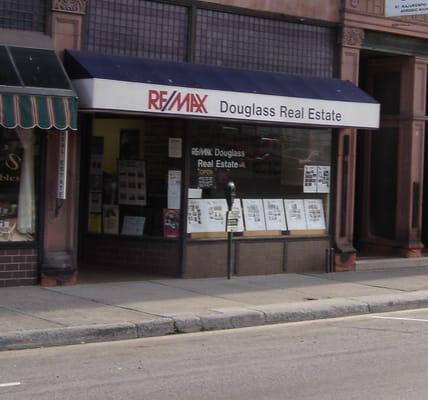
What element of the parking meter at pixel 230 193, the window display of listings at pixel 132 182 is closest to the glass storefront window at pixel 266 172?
the parking meter at pixel 230 193

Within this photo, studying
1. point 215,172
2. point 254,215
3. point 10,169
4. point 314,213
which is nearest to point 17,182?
point 10,169

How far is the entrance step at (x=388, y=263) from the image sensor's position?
15.9m

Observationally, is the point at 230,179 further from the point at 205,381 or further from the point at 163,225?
the point at 205,381

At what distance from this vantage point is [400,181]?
1669cm

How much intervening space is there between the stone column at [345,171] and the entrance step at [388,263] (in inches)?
19.0

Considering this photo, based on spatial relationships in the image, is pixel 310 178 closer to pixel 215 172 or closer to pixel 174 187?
pixel 215 172

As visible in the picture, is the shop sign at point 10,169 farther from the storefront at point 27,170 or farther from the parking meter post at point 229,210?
the parking meter post at point 229,210

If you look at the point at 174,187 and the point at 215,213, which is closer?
the point at 174,187

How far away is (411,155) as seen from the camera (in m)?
16.5

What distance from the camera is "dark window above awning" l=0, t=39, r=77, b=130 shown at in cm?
1064

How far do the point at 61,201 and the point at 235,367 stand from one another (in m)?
5.01

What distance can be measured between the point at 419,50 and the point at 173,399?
11849 millimetres

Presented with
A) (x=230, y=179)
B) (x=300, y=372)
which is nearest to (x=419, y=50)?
(x=230, y=179)

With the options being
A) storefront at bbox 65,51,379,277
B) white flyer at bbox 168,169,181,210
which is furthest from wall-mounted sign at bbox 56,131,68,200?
white flyer at bbox 168,169,181,210
